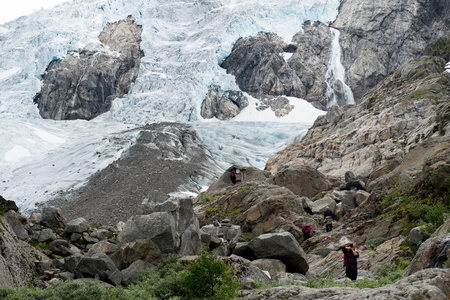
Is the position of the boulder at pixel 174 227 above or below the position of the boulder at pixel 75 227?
above

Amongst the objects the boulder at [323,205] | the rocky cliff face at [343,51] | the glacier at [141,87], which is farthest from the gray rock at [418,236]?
the rocky cliff face at [343,51]

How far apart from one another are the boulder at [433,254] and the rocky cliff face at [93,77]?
12307 cm

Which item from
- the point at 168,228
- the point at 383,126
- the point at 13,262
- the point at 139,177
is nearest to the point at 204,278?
the point at 168,228

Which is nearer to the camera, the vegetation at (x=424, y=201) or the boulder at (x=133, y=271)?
the boulder at (x=133, y=271)

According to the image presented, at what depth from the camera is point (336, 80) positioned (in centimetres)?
11969

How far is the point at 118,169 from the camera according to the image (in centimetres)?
5634

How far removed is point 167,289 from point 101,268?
231cm

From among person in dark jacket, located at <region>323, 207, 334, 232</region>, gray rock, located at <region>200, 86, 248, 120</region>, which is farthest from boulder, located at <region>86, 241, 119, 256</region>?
gray rock, located at <region>200, 86, 248, 120</region>

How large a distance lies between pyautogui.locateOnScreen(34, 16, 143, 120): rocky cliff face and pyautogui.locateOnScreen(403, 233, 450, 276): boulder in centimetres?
12307

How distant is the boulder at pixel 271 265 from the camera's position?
10977mm

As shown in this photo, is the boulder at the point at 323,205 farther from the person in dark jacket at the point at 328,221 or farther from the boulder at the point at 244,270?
the boulder at the point at 244,270

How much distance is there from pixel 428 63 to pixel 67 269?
46870 millimetres

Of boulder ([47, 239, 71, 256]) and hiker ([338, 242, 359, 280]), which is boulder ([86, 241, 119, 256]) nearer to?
boulder ([47, 239, 71, 256])

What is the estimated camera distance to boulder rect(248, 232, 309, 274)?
11539 mm
